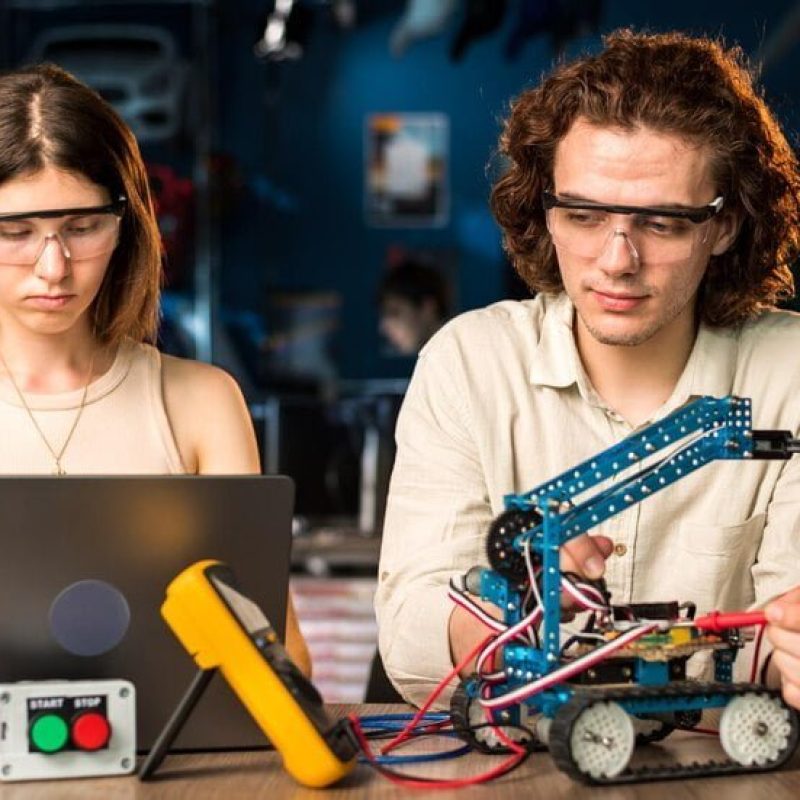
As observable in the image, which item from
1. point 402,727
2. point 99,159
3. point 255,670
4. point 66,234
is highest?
point 99,159

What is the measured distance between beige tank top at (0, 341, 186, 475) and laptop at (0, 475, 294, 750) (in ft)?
2.52

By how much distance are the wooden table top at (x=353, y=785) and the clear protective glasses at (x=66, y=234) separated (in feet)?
2.58

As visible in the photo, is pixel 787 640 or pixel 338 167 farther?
pixel 338 167

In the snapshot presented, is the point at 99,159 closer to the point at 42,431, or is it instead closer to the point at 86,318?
the point at 86,318

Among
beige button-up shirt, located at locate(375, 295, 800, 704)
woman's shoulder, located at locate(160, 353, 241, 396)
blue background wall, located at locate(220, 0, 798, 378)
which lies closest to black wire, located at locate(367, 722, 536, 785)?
beige button-up shirt, located at locate(375, 295, 800, 704)

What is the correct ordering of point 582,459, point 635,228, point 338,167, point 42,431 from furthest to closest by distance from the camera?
point 338,167 < point 42,431 < point 582,459 < point 635,228

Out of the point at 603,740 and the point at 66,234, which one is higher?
the point at 66,234

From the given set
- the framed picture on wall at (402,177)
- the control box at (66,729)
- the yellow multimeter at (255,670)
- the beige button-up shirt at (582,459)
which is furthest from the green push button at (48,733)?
the framed picture on wall at (402,177)

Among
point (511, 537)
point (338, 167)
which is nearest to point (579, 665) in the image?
point (511, 537)

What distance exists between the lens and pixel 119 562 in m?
1.45

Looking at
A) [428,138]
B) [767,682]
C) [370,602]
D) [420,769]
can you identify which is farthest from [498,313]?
[428,138]

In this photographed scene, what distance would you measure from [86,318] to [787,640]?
47.8 inches

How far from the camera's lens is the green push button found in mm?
1422

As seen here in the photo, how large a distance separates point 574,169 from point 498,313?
0.33 metres
